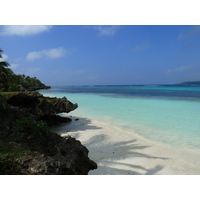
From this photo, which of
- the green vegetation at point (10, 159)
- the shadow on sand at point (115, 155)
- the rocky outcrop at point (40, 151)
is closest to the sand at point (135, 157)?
the shadow on sand at point (115, 155)

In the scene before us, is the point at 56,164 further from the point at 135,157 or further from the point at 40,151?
the point at 135,157

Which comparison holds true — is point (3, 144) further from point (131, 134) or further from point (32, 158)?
point (131, 134)

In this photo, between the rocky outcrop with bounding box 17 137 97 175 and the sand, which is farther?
the sand

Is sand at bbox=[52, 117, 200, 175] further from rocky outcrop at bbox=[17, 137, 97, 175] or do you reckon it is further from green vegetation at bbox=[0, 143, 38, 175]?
green vegetation at bbox=[0, 143, 38, 175]

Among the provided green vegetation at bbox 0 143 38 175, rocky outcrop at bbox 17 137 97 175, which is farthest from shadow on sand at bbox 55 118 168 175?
green vegetation at bbox 0 143 38 175

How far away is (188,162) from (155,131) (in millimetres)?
4465

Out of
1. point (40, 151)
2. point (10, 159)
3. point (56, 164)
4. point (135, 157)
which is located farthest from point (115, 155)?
point (10, 159)

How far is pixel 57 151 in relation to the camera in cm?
429

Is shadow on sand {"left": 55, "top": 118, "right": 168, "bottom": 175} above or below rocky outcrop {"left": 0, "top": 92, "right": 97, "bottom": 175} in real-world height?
below

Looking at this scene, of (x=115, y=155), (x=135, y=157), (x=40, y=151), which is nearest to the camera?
(x=40, y=151)

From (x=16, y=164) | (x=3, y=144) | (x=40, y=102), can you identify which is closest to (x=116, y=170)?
(x=16, y=164)

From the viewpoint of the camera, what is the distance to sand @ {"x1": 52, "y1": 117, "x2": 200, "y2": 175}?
5461 millimetres

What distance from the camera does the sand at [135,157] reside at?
5461 mm

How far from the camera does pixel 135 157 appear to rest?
6.48 m
